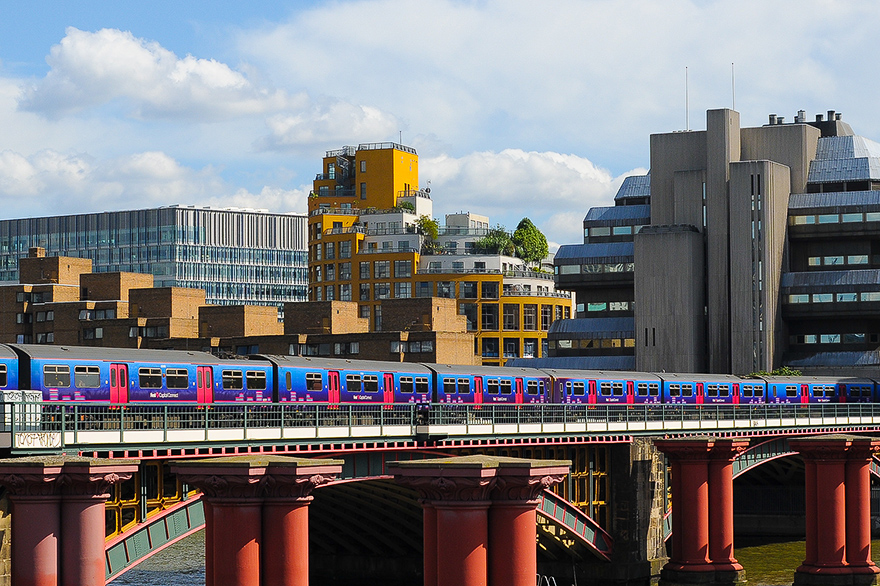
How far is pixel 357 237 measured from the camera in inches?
7352

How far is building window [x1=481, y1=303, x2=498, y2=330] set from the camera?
17175 cm

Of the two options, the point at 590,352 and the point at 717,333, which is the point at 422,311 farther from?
the point at 717,333

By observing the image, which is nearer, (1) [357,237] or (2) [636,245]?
(2) [636,245]

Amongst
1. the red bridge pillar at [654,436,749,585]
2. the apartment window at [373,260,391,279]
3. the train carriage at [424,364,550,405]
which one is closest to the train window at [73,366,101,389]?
the train carriage at [424,364,550,405]

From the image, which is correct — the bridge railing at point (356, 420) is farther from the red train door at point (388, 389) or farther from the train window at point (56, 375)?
the train window at point (56, 375)

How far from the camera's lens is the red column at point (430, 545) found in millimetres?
34969

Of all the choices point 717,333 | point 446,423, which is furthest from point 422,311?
point 446,423

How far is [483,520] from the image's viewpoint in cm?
3447

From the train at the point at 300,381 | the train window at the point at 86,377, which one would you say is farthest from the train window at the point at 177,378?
the train window at the point at 86,377

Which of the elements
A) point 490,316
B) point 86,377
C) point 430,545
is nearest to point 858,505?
point 86,377

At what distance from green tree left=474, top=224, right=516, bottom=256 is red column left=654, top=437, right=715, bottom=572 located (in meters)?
116

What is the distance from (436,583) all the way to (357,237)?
153250 millimetres

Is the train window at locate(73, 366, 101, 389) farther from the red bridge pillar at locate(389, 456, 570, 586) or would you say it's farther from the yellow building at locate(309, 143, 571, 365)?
the yellow building at locate(309, 143, 571, 365)

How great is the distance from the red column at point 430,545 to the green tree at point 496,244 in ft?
485
